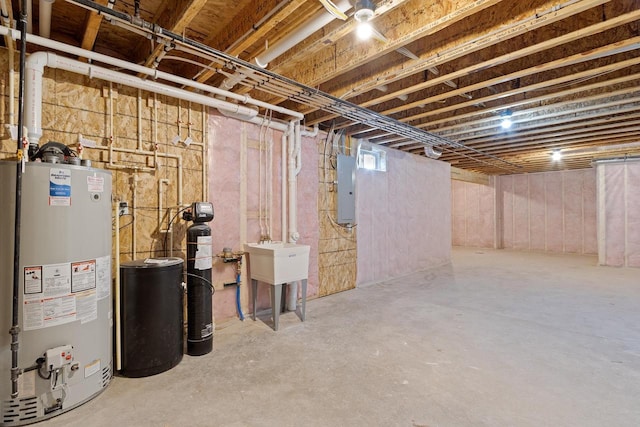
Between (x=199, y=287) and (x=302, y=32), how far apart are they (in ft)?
6.94

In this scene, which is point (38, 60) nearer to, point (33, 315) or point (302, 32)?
point (33, 315)

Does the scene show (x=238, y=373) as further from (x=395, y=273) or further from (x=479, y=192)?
(x=479, y=192)

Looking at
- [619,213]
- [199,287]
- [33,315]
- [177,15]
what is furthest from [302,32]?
[619,213]

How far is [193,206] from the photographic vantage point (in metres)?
2.76

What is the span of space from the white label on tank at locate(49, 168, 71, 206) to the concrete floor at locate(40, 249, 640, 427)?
4.13 feet

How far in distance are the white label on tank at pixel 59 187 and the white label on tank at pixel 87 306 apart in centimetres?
56

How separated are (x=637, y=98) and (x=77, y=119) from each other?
5.53m

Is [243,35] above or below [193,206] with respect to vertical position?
above

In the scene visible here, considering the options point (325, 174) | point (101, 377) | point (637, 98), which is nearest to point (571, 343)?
point (637, 98)

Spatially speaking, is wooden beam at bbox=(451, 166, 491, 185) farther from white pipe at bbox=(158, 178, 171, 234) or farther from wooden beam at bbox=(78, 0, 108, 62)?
wooden beam at bbox=(78, 0, 108, 62)

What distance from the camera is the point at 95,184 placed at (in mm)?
2025

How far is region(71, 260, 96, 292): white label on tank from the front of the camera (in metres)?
1.91

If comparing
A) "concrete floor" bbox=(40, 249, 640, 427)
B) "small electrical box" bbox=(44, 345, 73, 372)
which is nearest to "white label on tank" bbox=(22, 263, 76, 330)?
"small electrical box" bbox=(44, 345, 73, 372)

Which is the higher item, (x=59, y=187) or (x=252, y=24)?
(x=252, y=24)
